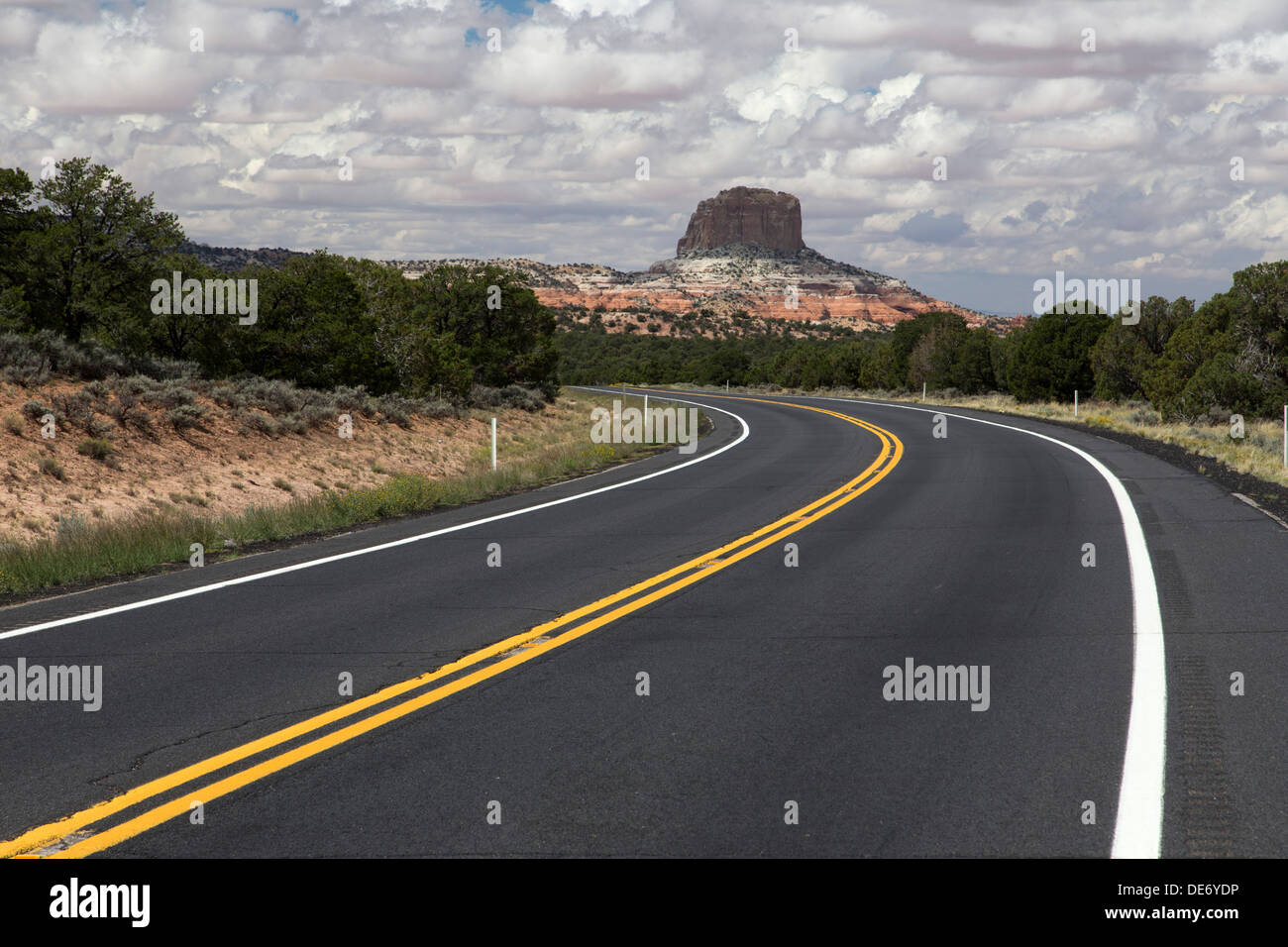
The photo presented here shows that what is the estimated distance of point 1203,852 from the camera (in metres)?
4.14

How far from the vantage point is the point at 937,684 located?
6.45 meters

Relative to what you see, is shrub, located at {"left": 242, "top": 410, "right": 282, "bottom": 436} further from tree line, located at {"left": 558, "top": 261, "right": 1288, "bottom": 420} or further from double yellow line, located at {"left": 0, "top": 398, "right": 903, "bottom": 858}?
tree line, located at {"left": 558, "top": 261, "right": 1288, "bottom": 420}

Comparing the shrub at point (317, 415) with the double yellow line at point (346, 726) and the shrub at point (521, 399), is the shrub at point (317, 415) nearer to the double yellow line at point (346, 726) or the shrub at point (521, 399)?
the shrub at point (521, 399)

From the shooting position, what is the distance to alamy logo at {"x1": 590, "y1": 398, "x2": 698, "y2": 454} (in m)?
28.2

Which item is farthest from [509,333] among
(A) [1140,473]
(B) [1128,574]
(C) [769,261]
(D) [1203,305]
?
(C) [769,261]

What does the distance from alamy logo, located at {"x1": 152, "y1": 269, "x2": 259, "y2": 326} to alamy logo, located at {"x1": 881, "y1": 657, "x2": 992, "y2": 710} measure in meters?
25.6

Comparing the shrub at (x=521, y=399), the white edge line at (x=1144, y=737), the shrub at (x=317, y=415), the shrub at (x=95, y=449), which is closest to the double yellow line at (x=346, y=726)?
the white edge line at (x=1144, y=737)

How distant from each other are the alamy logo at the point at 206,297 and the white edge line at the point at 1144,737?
→ 25.1 metres

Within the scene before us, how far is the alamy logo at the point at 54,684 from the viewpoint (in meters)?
6.14

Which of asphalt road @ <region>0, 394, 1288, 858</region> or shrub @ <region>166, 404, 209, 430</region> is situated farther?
shrub @ <region>166, 404, 209, 430</region>

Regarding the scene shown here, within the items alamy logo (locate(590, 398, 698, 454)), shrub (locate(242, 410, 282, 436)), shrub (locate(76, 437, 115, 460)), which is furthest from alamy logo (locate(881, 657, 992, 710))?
shrub (locate(242, 410, 282, 436))
